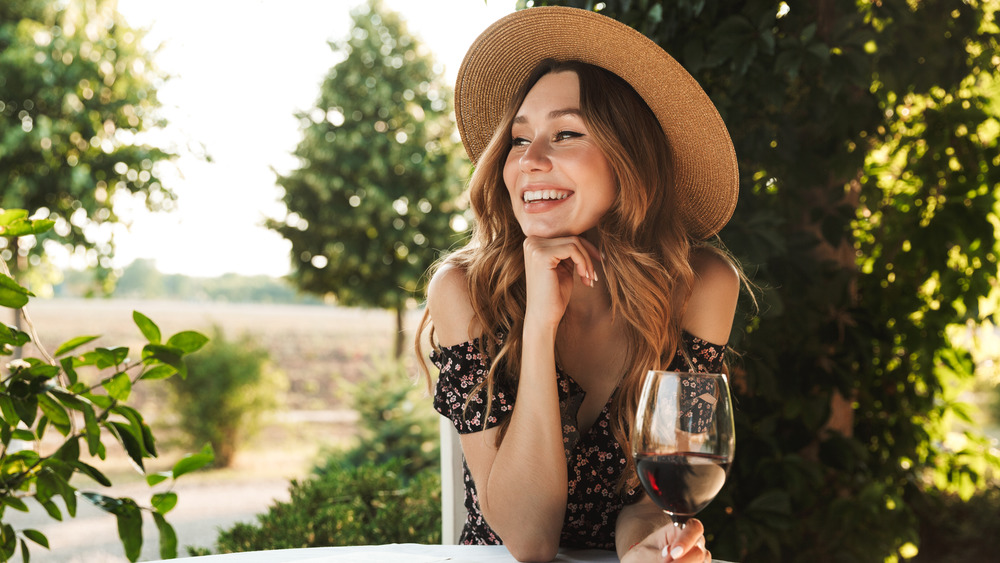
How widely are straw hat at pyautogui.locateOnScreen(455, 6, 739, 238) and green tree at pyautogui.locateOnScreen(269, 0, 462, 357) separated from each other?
5.92 m

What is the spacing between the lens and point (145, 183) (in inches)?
260

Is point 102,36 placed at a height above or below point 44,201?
above

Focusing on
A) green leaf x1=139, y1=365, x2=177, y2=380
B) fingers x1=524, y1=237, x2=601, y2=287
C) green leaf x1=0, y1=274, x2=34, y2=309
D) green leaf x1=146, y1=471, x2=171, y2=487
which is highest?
fingers x1=524, y1=237, x2=601, y2=287

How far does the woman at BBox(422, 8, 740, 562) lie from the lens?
133 cm

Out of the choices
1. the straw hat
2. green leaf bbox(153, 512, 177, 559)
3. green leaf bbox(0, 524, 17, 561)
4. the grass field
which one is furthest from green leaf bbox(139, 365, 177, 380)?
the grass field

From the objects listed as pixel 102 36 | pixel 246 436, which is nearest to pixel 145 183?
pixel 102 36

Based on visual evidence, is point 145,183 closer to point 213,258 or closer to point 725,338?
point 213,258

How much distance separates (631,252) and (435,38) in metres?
6.96

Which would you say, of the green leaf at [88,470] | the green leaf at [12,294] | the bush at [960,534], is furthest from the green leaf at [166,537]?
the bush at [960,534]

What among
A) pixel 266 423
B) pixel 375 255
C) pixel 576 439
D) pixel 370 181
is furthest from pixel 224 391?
pixel 576 439

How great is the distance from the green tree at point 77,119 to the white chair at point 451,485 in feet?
18.3

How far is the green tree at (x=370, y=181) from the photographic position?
25.1 feet

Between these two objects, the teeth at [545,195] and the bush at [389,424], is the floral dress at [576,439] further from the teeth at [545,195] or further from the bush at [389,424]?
the bush at [389,424]

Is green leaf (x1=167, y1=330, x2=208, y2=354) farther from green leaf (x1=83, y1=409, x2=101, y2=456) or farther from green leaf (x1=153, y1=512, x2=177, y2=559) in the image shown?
green leaf (x1=153, y1=512, x2=177, y2=559)
